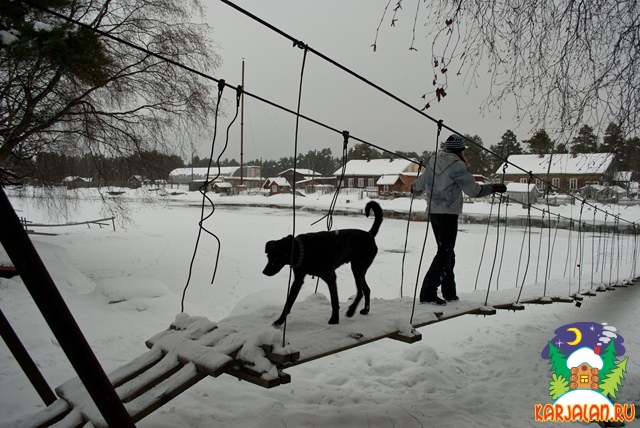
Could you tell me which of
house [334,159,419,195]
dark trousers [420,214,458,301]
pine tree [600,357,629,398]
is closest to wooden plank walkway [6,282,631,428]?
dark trousers [420,214,458,301]

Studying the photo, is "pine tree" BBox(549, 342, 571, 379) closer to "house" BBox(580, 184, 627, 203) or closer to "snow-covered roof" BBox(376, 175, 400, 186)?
"house" BBox(580, 184, 627, 203)

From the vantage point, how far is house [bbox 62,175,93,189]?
968 cm

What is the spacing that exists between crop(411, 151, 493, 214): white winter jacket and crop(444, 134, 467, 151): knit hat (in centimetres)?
7

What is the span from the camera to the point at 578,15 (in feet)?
11.0

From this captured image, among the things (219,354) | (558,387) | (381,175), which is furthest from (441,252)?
(381,175)

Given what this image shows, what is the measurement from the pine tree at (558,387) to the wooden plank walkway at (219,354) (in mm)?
1636

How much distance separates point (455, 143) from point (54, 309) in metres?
3.31

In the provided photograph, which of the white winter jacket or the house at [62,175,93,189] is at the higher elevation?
the white winter jacket

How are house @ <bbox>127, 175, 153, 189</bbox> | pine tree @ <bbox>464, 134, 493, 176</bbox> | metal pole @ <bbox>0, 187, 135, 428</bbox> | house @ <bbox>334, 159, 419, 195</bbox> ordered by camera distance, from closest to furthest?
metal pole @ <bbox>0, 187, 135, 428</bbox>
house @ <bbox>127, 175, 153, 189</bbox>
pine tree @ <bbox>464, 134, 493, 176</bbox>
house @ <bbox>334, 159, 419, 195</bbox>

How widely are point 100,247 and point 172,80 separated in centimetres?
647

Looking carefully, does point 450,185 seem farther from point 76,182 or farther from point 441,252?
point 76,182

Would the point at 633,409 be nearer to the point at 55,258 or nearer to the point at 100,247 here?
the point at 55,258

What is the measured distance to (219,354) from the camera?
212 cm

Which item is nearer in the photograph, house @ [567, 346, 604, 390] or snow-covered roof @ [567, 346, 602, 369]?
house @ [567, 346, 604, 390]
